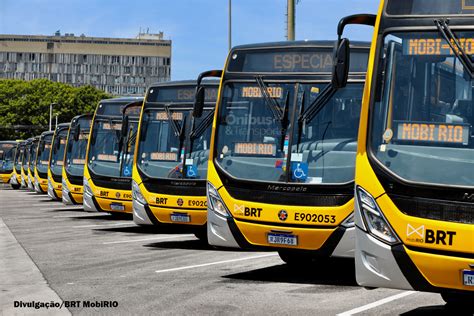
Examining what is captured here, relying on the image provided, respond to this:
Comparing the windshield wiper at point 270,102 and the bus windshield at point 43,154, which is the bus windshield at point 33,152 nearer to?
the bus windshield at point 43,154

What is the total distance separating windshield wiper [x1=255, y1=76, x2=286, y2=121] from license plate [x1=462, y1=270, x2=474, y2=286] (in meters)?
4.56

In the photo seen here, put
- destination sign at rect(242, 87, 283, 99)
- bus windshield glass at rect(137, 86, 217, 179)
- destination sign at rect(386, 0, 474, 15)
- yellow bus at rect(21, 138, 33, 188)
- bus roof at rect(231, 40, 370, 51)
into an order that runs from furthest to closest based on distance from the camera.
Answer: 1. yellow bus at rect(21, 138, 33, 188)
2. bus windshield glass at rect(137, 86, 217, 179)
3. bus roof at rect(231, 40, 370, 51)
4. destination sign at rect(242, 87, 283, 99)
5. destination sign at rect(386, 0, 474, 15)

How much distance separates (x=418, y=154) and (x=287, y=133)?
3.69 m

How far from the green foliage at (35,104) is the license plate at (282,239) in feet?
305

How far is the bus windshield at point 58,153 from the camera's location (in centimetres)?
3209

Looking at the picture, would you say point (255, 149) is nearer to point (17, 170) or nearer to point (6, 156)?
point (17, 170)

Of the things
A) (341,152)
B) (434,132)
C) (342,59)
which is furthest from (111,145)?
(434,132)

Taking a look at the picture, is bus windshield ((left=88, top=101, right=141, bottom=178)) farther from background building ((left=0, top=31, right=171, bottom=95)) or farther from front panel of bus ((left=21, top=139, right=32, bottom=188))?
background building ((left=0, top=31, right=171, bottom=95))

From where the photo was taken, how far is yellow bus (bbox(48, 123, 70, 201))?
3212 cm

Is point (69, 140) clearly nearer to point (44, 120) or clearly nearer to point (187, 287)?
point (187, 287)

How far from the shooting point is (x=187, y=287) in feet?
35.6

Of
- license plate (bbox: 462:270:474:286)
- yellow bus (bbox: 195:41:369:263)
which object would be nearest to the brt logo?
license plate (bbox: 462:270:474:286)

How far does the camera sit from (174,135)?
56.0 feet

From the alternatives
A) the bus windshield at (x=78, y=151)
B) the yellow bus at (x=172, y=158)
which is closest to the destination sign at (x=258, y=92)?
the yellow bus at (x=172, y=158)
